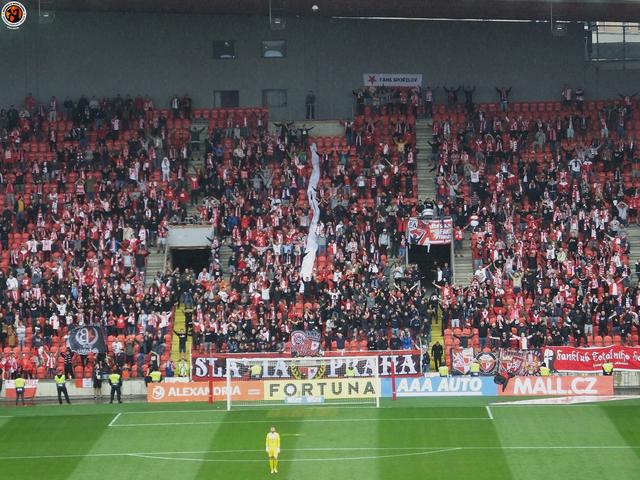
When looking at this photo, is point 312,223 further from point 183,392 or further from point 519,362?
point 519,362

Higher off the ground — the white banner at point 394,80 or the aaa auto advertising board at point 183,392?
the white banner at point 394,80

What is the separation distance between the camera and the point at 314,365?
1821 inches

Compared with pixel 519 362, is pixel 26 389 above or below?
below

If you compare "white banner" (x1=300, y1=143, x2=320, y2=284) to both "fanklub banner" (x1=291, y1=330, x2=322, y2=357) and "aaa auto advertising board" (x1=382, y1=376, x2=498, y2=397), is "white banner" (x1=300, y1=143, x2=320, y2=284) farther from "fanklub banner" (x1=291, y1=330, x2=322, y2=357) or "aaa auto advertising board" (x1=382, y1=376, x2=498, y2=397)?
"aaa auto advertising board" (x1=382, y1=376, x2=498, y2=397)

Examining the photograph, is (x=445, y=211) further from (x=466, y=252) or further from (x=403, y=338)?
(x=403, y=338)

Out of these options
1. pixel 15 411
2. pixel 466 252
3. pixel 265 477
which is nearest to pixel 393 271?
pixel 466 252

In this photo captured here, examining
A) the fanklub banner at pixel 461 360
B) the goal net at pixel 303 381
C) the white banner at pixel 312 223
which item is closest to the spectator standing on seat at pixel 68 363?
the goal net at pixel 303 381

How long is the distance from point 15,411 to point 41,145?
18.4m

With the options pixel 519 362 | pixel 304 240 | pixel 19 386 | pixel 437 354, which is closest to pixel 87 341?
pixel 19 386

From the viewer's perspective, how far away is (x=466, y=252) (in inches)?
2222

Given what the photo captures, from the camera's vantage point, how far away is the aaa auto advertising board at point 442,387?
1836 inches

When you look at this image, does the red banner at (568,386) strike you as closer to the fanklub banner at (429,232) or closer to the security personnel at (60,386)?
the fanklub banner at (429,232)

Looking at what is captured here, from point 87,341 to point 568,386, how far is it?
56.8ft

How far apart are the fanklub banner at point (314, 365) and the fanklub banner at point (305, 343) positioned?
1.68 feet
